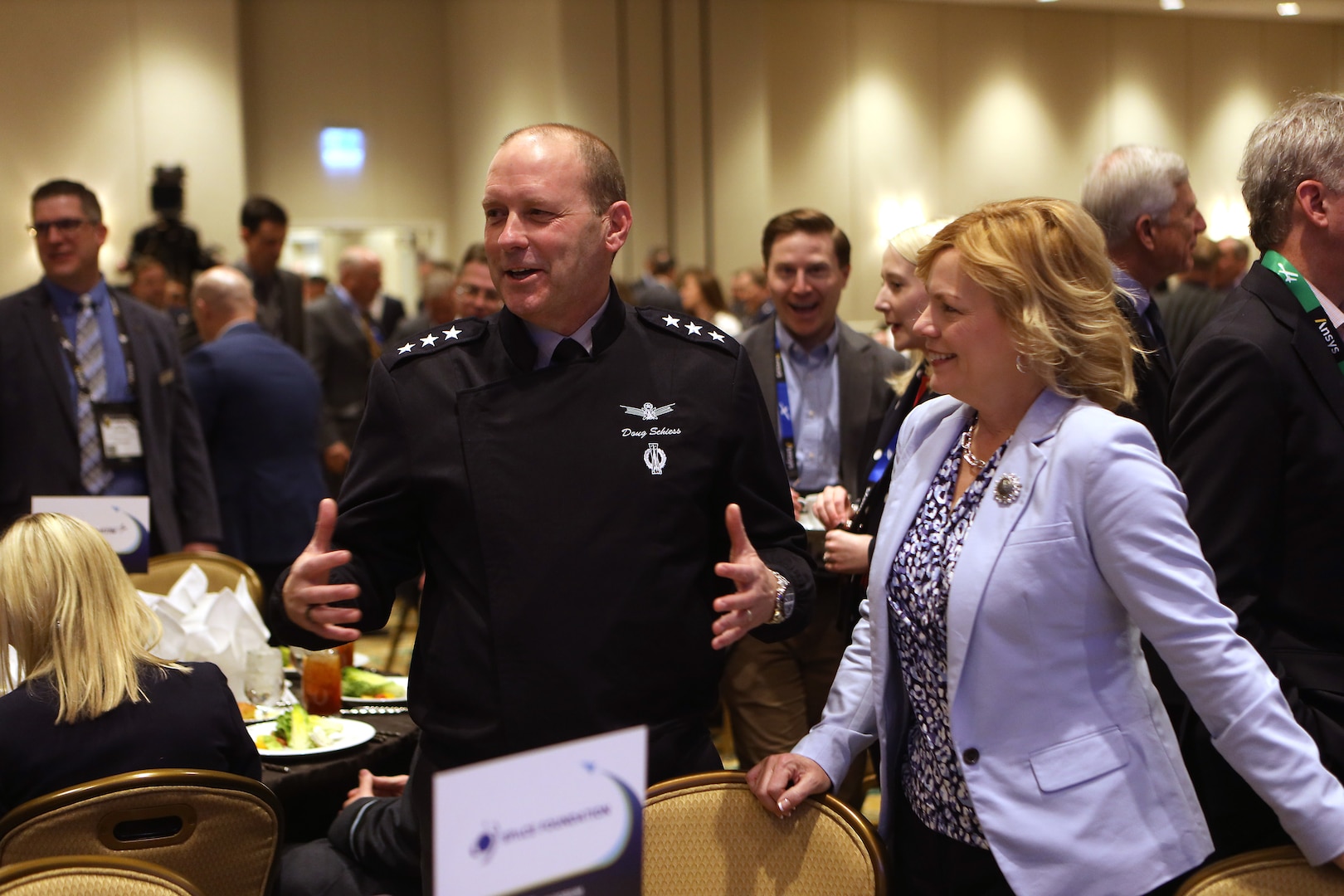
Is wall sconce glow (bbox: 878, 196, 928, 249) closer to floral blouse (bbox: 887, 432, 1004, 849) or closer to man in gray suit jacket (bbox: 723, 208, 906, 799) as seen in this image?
man in gray suit jacket (bbox: 723, 208, 906, 799)

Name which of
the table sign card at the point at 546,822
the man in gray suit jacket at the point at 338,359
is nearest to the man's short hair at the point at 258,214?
the man in gray suit jacket at the point at 338,359

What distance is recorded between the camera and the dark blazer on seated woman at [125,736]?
2.11 metres

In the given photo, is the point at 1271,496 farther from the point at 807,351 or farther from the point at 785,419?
the point at 807,351

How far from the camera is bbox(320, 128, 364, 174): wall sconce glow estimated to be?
475 inches

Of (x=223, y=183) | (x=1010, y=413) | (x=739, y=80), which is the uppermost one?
(x=739, y=80)

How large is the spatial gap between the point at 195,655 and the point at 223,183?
908cm

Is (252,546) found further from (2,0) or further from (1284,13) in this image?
(1284,13)

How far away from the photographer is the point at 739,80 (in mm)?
11367

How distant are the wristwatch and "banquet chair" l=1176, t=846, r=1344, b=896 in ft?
2.07

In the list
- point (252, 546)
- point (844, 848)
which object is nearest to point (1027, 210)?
point (844, 848)

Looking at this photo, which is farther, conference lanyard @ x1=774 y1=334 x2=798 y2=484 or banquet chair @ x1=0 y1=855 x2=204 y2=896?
conference lanyard @ x1=774 y1=334 x2=798 y2=484

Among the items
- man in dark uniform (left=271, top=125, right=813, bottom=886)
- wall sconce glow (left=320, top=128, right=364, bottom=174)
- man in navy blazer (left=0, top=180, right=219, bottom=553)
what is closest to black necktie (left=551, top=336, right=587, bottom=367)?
man in dark uniform (left=271, top=125, right=813, bottom=886)

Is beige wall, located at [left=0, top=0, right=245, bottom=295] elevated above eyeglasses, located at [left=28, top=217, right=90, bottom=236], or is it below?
above

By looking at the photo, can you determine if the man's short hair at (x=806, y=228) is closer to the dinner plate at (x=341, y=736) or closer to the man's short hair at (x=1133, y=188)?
the man's short hair at (x=1133, y=188)
